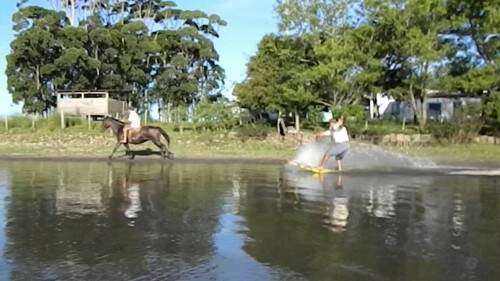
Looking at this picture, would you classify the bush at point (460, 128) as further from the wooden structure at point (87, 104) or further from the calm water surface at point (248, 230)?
the wooden structure at point (87, 104)

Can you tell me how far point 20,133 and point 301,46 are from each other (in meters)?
16.9

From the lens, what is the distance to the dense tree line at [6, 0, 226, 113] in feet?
197

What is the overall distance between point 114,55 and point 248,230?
54.0 m

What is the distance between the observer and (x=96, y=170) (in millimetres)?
22219

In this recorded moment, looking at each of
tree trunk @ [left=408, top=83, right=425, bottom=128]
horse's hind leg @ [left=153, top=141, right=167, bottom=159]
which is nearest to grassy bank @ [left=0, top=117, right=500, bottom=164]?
horse's hind leg @ [left=153, top=141, right=167, bottom=159]

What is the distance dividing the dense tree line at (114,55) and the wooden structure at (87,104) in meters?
3.37

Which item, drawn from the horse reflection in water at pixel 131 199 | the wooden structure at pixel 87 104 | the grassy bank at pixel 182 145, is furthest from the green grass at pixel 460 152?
the wooden structure at pixel 87 104

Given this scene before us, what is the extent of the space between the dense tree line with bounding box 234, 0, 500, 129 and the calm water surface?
2110 cm

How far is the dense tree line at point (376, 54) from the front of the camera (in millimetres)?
38031

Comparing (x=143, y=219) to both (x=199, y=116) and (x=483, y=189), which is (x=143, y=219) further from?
(x=199, y=116)

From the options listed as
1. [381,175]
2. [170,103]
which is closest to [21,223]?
[381,175]

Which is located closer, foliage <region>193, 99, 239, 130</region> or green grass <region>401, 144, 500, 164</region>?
green grass <region>401, 144, 500, 164</region>

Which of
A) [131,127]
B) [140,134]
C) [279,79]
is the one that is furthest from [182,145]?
[279,79]

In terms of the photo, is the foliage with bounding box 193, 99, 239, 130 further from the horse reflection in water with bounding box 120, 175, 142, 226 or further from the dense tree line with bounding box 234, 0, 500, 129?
the horse reflection in water with bounding box 120, 175, 142, 226
